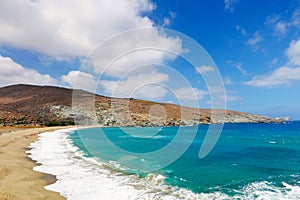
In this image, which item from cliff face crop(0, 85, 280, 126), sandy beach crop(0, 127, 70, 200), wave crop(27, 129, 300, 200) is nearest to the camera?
sandy beach crop(0, 127, 70, 200)

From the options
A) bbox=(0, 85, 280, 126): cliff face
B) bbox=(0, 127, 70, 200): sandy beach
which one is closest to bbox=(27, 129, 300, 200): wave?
bbox=(0, 127, 70, 200): sandy beach

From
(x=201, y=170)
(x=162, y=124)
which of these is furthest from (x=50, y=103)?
(x=201, y=170)

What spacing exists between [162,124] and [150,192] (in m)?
112

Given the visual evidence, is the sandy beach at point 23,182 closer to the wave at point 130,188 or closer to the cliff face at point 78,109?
the wave at point 130,188

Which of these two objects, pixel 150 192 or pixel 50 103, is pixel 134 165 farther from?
pixel 50 103

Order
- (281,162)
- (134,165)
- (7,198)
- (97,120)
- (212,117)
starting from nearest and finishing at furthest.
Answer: (7,198) → (134,165) → (281,162) → (97,120) → (212,117)

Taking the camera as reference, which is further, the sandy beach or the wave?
the wave

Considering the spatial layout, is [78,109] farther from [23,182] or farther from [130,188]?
[130,188]

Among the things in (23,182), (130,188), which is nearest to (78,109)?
(23,182)

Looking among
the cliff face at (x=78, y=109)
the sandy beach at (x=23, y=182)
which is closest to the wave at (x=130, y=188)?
the sandy beach at (x=23, y=182)

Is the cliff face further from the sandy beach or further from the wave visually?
the wave

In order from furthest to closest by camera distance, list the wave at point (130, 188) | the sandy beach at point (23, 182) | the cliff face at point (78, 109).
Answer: the cliff face at point (78, 109)
the wave at point (130, 188)
the sandy beach at point (23, 182)

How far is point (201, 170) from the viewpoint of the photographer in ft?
66.2

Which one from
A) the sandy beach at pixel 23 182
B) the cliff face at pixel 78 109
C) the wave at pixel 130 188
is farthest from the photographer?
the cliff face at pixel 78 109
